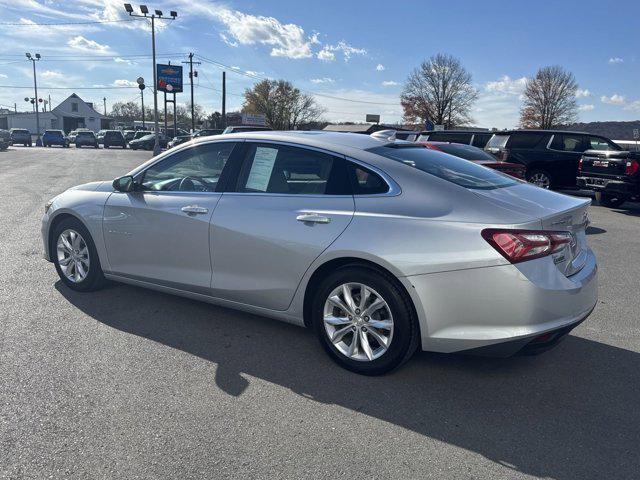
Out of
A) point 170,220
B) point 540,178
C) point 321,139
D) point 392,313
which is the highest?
point 321,139

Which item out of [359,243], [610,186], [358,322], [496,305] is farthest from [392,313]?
[610,186]

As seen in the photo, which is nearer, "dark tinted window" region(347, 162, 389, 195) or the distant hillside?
"dark tinted window" region(347, 162, 389, 195)

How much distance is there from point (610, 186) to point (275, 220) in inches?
409

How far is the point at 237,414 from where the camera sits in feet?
10.1

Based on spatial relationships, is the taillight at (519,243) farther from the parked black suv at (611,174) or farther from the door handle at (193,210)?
the parked black suv at (611,174)

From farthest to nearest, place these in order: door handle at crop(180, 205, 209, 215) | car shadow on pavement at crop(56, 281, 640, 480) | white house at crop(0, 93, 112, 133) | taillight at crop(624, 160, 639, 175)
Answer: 1. white house at crop(0, 93, 112, 133)
2. taillight at crop(624, 160, 639, 175)
3. door handle at crop(180, 205, 209, 215)
4. car shadow on pavement at crop(56, 281, 640, 480)

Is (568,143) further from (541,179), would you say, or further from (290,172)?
(290,172)

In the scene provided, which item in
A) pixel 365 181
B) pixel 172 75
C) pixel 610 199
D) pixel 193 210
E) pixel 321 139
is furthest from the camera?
pixel 172 75

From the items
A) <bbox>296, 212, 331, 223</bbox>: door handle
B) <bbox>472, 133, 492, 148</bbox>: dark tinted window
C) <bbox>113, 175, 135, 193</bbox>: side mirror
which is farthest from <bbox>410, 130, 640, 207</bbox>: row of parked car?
<bbox>296, 212, 331, 223</bbox>: door handle

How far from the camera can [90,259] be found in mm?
4996

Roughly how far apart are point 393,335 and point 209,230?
165 cm

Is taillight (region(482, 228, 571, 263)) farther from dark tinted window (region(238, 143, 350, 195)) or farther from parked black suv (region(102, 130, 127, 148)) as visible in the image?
parked black suv (region(102, 130, 127, 148))

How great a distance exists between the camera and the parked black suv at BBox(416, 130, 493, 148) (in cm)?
1675

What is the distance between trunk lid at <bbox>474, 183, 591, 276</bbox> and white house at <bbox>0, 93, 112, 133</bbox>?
352 ft
